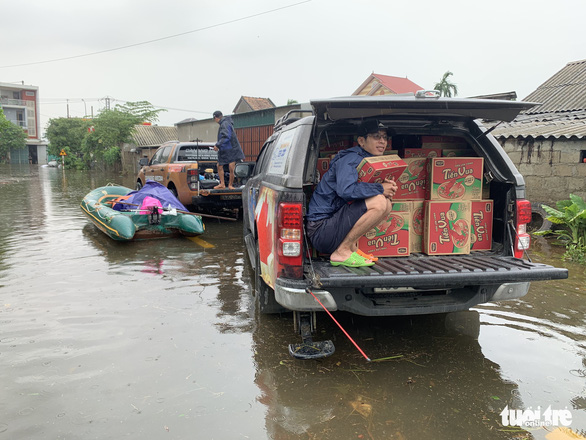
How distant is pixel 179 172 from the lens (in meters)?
10.6

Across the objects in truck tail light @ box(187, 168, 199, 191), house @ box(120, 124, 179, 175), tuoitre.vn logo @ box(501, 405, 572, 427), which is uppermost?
house @ box(120, 124, 179, 175)

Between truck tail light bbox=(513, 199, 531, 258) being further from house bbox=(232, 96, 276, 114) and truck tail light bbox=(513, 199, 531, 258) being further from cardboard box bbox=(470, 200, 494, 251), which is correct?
house bbox=(232, 96, 276, 114)

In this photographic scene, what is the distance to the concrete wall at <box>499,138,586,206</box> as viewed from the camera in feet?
29.8

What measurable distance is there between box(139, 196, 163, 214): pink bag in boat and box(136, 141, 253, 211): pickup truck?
66.1 inches

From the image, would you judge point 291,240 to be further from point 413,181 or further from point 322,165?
point 413,181

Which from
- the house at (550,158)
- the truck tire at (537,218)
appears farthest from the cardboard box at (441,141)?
the house at (550,158)

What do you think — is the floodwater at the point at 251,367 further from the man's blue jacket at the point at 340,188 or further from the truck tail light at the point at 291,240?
the man's blue jacket at the point at 340,188

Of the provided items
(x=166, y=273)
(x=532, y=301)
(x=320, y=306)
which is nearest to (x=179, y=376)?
(x=320, y=306)

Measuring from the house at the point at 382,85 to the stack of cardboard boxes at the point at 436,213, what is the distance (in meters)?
38.8

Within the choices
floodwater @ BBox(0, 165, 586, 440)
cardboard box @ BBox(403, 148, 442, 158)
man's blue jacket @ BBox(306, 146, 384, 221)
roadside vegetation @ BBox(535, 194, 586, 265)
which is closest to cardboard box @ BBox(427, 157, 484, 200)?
cardboard box @ BBox(403, 148, 442, 158)

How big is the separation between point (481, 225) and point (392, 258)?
3.02 ft

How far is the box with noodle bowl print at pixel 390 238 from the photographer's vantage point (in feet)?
13.5

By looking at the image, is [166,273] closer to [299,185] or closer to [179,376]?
[179,376]

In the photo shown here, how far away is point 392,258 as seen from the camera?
414cm
